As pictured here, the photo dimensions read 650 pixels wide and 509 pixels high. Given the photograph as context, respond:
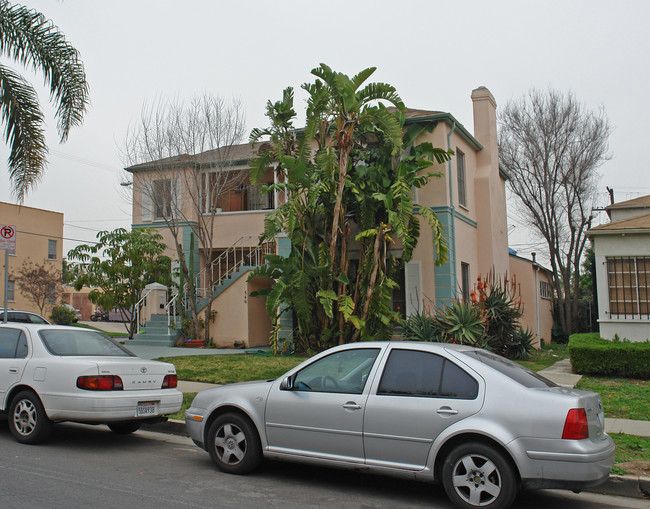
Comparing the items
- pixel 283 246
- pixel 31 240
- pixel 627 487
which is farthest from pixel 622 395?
pixel 31 240

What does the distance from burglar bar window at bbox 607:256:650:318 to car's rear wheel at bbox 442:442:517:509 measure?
10825 mm

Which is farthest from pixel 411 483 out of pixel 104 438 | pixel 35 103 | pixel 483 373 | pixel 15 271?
pixel 15 271

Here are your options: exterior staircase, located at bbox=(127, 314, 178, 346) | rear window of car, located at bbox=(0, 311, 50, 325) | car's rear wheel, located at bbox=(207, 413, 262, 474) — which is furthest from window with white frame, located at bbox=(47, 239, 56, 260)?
car's rear wheel, located at bbox=(207, 413, 262, 474)

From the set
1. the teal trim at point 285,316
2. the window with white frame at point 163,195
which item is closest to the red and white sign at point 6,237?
the teal trim at point 285,316

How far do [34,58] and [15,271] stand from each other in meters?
28.4

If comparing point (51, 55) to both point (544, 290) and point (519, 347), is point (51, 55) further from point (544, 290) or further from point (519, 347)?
point (544, 290)

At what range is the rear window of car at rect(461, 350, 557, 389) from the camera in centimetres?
557

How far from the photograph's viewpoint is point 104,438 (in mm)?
8289

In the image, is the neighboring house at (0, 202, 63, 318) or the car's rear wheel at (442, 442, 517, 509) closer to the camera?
the car's rear wheel at (442, 442, 517, 509)

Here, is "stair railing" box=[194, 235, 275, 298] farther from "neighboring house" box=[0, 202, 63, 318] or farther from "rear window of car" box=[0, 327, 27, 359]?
"neighboring house" box=[0, 202, 63, 318]

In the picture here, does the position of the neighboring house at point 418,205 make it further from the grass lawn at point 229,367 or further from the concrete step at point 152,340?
the grass lawn at point 229,367

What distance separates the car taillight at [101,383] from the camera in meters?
7.25

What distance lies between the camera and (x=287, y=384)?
6.30 meters

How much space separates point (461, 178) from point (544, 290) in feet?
31.4
